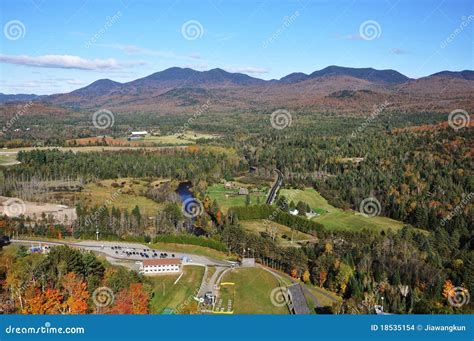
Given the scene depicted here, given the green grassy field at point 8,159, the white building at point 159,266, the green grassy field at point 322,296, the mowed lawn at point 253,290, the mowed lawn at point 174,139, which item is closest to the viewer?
the mowed lawn at point 253,290

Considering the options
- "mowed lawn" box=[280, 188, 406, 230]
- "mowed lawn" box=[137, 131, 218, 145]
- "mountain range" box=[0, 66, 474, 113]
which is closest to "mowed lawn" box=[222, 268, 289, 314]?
"mowed lawn" box=[280, 188, 406, 230]

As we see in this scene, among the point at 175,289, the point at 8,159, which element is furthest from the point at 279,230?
the point at 8,159

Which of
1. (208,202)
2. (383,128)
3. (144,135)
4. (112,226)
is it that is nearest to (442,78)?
(383,128)

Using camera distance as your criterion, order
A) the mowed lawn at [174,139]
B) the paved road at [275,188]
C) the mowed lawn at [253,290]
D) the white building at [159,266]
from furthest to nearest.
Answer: the mowed lawn at [174,139], the paved road at [275,188], the white building at [159,266], the mowed lawn at [253,290]

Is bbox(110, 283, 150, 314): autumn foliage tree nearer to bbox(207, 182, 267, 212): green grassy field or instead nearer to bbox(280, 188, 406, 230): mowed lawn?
bbox(280, 188, 406, 230): mowed lawn

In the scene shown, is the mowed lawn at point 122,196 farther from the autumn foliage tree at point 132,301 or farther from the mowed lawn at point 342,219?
the autumn foliage tree at point 132,301

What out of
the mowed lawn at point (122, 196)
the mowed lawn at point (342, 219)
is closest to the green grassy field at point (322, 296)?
the mowed lawn at point (342, 219)
